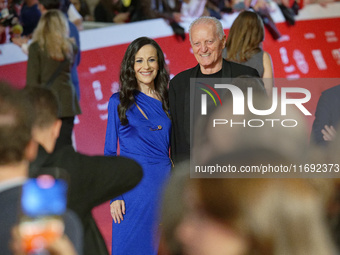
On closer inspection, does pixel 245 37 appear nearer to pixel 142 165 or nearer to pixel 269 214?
pixel 142 165

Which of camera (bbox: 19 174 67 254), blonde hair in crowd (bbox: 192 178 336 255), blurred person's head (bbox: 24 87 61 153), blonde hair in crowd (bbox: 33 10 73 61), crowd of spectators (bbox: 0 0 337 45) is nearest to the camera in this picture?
blonde hair in crowd (bbox: 192 178 336 255)

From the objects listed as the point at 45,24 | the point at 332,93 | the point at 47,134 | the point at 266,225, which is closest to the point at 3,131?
the point at 47,134

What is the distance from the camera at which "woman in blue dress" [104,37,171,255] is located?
2.87m

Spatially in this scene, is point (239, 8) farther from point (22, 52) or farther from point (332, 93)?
point (22, 52)

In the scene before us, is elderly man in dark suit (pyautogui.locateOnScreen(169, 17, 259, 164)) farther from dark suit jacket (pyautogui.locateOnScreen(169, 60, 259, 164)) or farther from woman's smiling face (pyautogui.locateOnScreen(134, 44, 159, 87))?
→ woman's smiling face (pyautogui.locateOnScreen(134, 44, 159, 87))

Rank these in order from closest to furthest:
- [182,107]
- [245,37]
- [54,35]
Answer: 1. [182,107]
2. [245,37]
3. [54,35]

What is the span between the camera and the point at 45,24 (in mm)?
3957

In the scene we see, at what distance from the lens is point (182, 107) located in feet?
9.24

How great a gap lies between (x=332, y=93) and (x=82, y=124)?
2.28 metres

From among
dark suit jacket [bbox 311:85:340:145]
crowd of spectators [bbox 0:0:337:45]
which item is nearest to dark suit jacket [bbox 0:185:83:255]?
dark suit jacket [bbox 311:85:340:145]

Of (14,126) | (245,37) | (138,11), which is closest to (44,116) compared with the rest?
(14,126)

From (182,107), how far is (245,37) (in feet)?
2.65

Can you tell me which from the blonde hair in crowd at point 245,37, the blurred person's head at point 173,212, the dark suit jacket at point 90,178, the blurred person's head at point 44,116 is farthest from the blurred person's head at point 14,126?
the blonde hair in crowd at point 245,37

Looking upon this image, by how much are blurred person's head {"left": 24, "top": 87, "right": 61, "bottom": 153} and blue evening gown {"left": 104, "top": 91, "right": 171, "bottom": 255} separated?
1.33 meters
